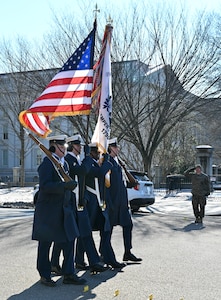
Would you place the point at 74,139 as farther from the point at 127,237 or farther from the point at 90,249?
the point at 127,237

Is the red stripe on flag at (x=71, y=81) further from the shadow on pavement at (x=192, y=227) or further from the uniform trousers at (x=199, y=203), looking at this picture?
the uniform trousers at (x=199, y=203)

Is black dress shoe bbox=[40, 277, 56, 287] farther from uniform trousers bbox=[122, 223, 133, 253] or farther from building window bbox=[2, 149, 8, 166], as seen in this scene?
building window bbox=[2, 149, 8, 166]

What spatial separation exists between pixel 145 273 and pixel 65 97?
2930 mm

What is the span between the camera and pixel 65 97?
26.1 ft

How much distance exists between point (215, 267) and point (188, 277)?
93cm

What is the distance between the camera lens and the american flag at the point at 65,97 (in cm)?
779

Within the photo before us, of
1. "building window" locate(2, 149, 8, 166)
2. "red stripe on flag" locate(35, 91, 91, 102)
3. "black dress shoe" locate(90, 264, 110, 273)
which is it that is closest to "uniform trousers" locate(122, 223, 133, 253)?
"black dress shoe" locate(90, 264, 110, 273)

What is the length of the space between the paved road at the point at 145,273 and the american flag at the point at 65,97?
226 cm

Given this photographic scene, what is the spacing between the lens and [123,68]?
75.3 ft

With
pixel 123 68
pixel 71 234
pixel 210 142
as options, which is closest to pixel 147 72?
pixel 123 68

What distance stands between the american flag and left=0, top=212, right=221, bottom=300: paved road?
2260 millimetres

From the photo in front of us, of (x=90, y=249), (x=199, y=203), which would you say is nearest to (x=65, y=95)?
(x=90, y=249)

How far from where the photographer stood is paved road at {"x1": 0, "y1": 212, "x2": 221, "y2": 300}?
6.18m

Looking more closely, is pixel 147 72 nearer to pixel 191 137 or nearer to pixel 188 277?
pixel 188 277
